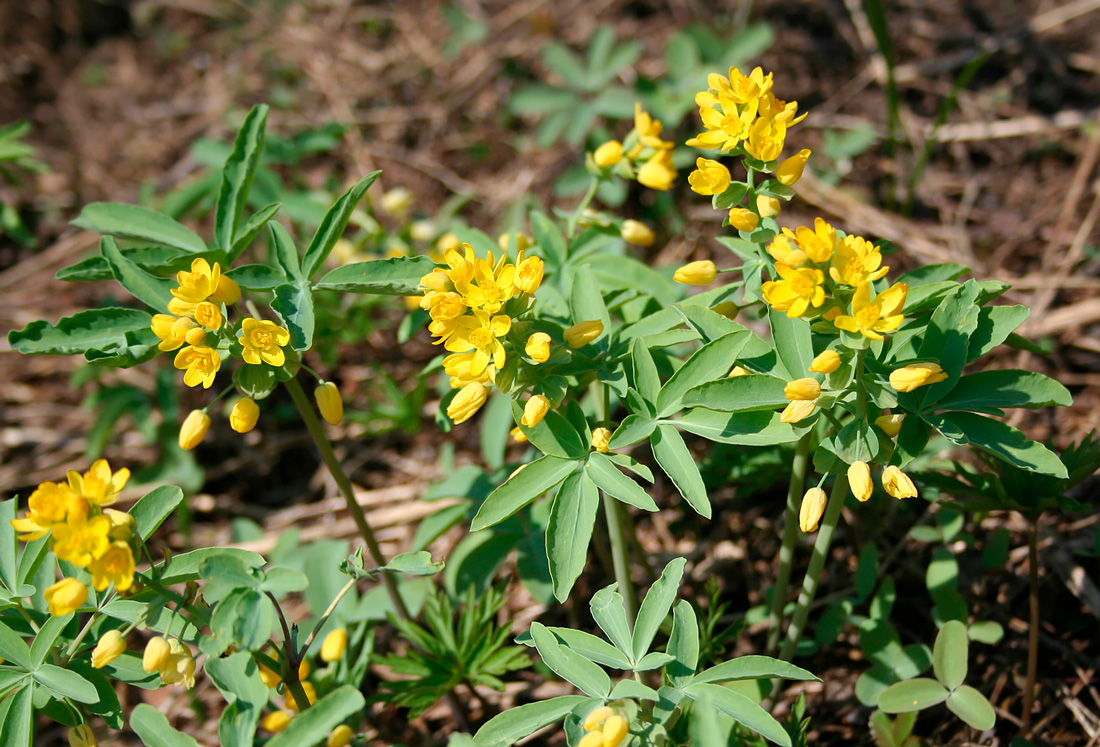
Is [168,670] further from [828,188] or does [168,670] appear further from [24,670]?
[828,188]

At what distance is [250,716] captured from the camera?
1.78 metres

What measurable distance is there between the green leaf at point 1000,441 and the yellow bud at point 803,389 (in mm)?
319

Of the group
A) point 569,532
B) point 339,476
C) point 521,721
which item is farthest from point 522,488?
point 339,476

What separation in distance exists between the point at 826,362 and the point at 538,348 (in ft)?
1.92

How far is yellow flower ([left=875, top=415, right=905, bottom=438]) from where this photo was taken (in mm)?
1687

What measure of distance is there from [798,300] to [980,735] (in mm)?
1543

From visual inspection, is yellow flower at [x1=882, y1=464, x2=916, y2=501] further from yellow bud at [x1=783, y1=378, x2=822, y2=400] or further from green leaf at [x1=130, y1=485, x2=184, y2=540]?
green leaf at [x1=130, y1=485, x2=184, y2=540]

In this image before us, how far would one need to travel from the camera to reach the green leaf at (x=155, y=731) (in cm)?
182

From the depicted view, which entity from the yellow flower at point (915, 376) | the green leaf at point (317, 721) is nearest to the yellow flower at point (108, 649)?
the green leaf at point (317, 721)

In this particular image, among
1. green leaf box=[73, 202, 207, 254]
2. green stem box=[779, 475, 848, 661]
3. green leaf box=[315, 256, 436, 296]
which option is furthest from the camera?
green leaf box=[73, 202, 207, 254]

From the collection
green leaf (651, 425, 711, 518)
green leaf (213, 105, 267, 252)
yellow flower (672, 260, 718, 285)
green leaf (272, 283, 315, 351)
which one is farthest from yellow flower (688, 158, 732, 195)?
green leaf (213, 105, 267, 252)

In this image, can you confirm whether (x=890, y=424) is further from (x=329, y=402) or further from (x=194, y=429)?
(x=194, y=429)

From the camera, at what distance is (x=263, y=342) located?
1804mm

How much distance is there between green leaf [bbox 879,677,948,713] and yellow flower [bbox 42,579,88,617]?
189 cm
